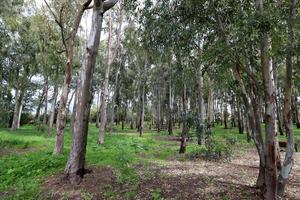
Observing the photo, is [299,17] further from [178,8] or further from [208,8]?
[178,8]

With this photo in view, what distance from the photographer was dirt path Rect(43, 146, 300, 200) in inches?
311

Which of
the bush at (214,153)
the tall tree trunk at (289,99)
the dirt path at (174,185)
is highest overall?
the tall tree trunk at (289,99)

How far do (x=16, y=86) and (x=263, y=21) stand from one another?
30.9m

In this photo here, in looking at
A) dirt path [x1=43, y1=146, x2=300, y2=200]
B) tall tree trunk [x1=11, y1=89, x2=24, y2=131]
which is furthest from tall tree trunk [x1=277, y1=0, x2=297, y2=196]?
tall tree trunk [x1=11, y1=89, x2=24, y2=131]

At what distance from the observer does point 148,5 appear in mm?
10758

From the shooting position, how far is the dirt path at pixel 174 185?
7.90m

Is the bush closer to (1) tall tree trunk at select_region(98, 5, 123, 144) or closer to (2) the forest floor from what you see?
(2) the forest floor

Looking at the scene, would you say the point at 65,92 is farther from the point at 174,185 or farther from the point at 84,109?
the point at 174,185

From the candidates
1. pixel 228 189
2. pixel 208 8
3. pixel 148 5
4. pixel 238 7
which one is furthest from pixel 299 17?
pixel 148 5

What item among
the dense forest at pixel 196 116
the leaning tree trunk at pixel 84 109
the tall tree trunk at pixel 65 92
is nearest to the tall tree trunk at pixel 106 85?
the dense forest at pixel 196 116

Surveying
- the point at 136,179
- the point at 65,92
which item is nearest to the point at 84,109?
the point at 136,179

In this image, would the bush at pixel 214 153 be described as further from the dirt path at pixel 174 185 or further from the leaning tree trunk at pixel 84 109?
the leaning tree trunk at pixel 84 109

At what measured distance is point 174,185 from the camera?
8766 millimetres

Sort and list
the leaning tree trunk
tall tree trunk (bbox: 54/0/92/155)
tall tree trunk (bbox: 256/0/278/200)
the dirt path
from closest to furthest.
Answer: tall tree trunk (bbox: 256/0/278/200)
the dirt path
the leaning tree trunk
tall tree trunk (bbox: 54/0/92/155)
